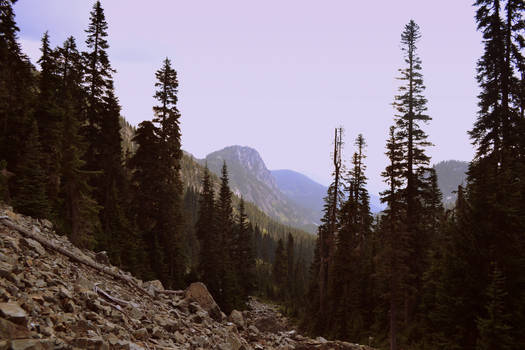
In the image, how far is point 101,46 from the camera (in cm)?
2425

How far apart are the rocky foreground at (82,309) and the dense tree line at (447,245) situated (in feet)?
28.4

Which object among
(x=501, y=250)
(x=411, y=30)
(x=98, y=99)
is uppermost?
(x=411, y=30)

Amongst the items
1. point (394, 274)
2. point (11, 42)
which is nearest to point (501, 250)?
point (394, 274)

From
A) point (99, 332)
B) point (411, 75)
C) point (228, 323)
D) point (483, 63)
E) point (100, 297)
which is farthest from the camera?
point (411, 75)

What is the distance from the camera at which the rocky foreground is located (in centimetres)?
521

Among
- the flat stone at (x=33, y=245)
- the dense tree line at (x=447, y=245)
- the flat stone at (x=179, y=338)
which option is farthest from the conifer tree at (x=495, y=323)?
the flat stone at (x=33, y=245)

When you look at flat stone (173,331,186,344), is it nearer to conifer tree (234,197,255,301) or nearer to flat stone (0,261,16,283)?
flat stone (0,261,16,283)

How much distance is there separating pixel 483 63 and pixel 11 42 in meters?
31.5

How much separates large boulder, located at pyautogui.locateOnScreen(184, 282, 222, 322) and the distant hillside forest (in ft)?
21.3

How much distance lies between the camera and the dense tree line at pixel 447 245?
12242 millimetres

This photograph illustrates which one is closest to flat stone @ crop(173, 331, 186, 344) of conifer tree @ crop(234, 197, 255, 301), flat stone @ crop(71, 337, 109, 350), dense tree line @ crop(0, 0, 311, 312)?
flat stone @ crop(71, 337, 109, 350)

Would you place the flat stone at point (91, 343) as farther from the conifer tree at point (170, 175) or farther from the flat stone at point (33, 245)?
the conifer tree at point (170, 175)

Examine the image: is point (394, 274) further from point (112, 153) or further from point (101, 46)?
point (101, 46)

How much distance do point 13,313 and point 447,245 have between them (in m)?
16.1
